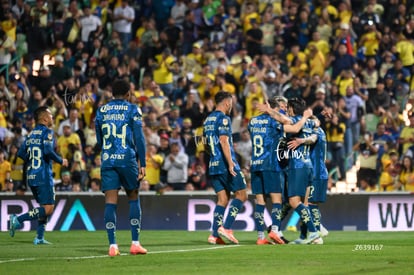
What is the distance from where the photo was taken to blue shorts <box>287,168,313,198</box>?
1786cm

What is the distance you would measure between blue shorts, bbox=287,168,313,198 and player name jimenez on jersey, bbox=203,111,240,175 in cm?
96

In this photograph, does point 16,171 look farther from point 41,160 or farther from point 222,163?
point 222,163

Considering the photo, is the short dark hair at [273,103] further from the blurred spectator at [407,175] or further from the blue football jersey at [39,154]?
the blurred spectator at [407,175]

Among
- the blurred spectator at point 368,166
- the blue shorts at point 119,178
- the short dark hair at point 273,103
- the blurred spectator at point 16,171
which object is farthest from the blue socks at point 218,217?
the blurred spectator at point 16,171

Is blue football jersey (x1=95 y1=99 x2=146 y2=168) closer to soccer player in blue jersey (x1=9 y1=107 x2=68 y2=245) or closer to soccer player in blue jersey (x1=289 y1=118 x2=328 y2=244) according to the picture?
soccer player in blue jersey (x1=9 y1=107 x2=68 y2=245)

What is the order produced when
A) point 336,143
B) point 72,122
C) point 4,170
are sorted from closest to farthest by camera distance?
point 4,170 < point 336,143 < point 72,122

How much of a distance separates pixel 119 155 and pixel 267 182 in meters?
3.71

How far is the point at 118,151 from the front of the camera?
15.4m

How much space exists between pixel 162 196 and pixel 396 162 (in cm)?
545

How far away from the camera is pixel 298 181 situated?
58.7 ft

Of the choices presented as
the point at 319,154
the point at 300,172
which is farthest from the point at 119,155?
the point at 319,154

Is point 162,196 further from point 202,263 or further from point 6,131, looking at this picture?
point 202,263

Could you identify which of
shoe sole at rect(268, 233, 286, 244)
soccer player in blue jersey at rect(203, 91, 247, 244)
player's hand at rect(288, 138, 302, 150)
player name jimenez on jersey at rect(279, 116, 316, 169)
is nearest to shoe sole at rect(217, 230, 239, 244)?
soccer player in blue jersey at rect(203, 91, 247, 244)

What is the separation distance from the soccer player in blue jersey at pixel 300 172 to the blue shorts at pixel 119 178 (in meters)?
3.42
